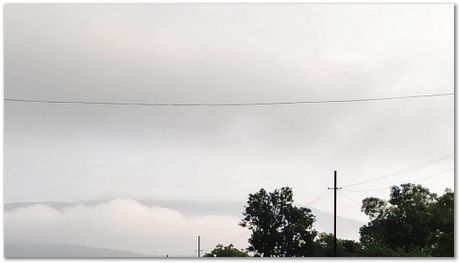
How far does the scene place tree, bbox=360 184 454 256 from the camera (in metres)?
4.96

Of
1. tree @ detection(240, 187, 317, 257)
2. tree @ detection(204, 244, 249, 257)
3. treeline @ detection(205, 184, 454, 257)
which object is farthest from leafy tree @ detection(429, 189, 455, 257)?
tree @ detection(204, 244, 249, 257)

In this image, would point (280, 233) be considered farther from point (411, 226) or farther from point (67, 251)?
point (67, 251)

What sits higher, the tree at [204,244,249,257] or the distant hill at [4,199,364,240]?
the distant hill at [4,199,364,240]

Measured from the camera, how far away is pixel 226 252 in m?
4.97

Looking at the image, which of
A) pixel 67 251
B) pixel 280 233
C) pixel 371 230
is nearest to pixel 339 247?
pixel 371 230

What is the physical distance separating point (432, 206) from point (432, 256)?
→ 1.68ft

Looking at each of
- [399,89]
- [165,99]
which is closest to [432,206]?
[399,89]

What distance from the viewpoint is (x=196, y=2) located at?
520 cm

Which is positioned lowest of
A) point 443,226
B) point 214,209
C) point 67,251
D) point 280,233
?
point 67,251

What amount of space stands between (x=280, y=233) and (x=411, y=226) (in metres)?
1.37

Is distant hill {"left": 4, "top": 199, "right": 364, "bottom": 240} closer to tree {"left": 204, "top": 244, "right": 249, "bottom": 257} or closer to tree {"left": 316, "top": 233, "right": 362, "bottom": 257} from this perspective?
tree {"left": 316, "top": 233, "right": 362, "bottom": 257}

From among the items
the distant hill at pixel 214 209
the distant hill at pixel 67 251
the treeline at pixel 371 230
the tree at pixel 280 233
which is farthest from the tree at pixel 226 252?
the distant hill at pixel 67 251

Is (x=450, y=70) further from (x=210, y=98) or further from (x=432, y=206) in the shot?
(x=210, y=98)

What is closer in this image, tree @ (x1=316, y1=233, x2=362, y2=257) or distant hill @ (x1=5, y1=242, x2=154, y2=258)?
distant hill @ (x1=5, y1=242, x2=154, y2=258)
